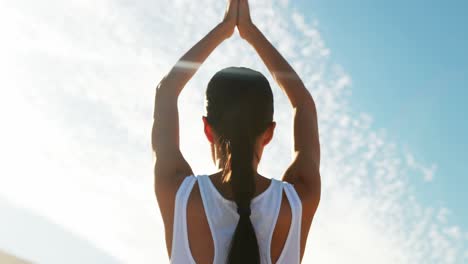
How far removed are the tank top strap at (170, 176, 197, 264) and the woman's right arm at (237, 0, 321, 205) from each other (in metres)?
0.55

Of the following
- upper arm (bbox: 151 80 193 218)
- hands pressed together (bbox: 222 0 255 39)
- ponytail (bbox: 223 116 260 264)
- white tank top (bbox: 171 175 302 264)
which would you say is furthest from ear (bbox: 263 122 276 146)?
hands pressed together (bbox: 222 0 255 39)

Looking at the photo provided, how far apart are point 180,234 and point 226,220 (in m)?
0.21

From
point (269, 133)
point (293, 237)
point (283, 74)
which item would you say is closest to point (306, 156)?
point (269, 133)

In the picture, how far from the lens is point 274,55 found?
315cm

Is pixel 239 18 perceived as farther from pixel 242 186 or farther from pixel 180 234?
pixel 180 234

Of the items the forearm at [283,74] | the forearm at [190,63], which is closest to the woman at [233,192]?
the forearm at [190,63]

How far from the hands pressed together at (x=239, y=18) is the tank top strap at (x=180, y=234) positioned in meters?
1.31

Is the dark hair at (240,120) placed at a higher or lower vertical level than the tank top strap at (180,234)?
higher

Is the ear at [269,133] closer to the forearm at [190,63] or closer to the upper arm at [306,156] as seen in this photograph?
the upper arm at [306,156]

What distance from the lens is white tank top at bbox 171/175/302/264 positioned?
2.34 meters

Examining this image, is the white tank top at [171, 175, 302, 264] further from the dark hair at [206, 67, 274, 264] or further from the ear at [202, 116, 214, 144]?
the ear at [202, 116, 214, 144]

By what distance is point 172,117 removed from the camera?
2.63 meters

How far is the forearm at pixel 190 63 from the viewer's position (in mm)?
2805

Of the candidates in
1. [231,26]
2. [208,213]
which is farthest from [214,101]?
[231,26]
